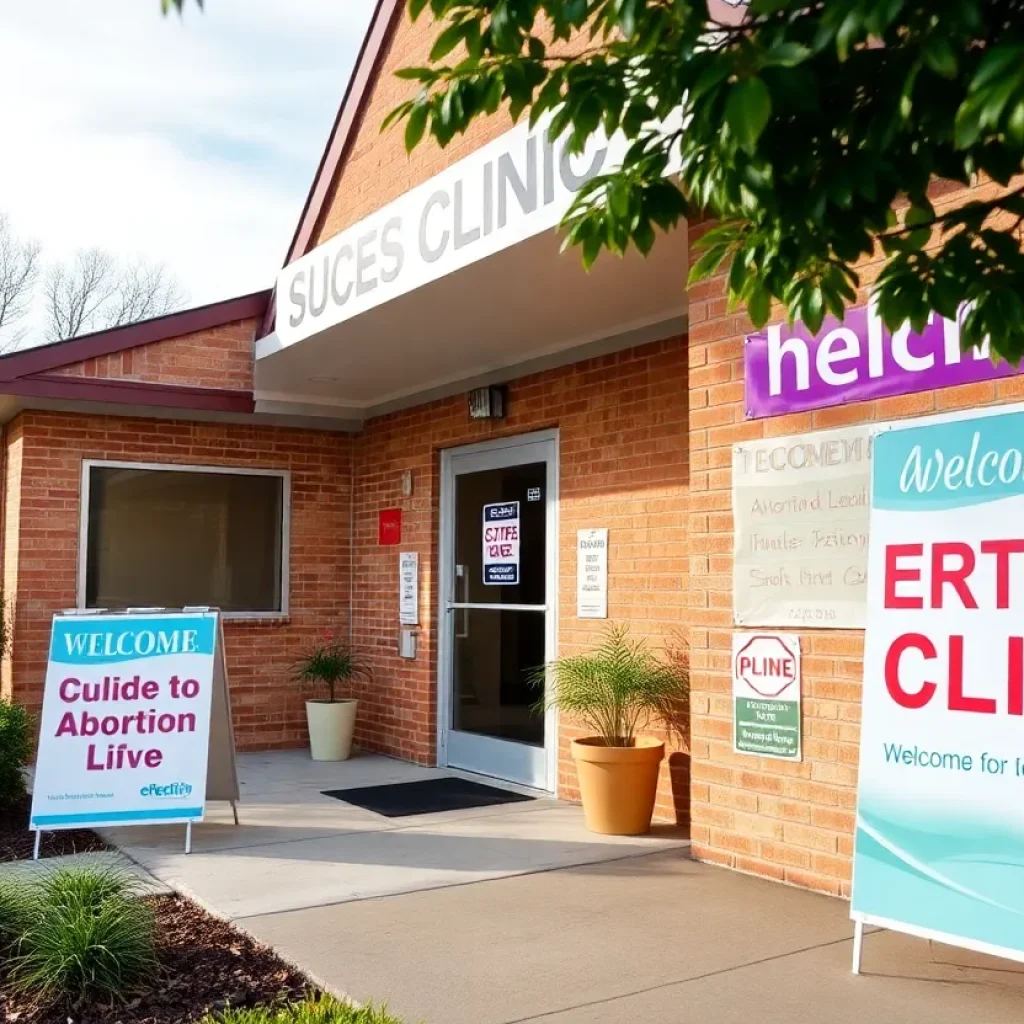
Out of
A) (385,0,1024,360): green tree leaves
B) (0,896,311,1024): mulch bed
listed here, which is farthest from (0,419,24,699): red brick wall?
(385,0,1024,360): green tree leaves

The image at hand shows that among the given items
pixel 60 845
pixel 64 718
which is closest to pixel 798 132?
pixel 64 718

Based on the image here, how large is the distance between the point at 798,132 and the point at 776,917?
3.48 meters

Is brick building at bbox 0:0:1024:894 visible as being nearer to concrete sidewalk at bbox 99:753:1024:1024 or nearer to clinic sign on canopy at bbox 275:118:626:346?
clinic sign on canopy at bbox 275:118:626:346

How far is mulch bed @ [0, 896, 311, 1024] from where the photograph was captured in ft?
12.7

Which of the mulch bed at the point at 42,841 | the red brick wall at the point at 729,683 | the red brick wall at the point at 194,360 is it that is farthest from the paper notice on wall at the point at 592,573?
the red brick wall at the point at 194,360

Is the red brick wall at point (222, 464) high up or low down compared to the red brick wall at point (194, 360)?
down

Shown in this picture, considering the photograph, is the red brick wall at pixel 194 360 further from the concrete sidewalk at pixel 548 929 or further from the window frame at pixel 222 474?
the concrete sidewalk at pixel 548 929

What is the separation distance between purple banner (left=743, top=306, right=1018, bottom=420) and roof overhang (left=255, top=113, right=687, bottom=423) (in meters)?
0.89

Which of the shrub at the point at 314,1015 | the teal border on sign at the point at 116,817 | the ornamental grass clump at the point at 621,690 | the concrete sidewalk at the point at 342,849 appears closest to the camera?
the shrub at the point at 314,1015

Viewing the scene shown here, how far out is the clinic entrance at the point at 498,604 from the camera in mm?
8062

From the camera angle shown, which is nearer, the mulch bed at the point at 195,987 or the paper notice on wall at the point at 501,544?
the mulch bed at the point at 195,987

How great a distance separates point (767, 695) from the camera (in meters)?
5.13

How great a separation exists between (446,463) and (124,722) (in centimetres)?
374

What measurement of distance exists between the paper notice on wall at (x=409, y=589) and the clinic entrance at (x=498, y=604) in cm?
27
